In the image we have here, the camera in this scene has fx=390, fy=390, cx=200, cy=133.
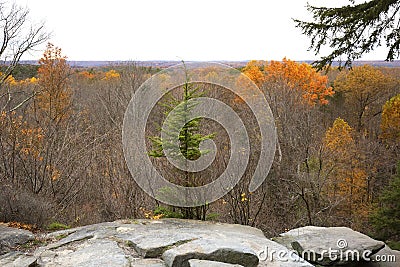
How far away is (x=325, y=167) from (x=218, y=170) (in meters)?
8.89

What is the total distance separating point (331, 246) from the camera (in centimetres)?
613

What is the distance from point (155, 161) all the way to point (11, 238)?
10.1 ft

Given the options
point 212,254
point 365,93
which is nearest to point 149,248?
point 212,254

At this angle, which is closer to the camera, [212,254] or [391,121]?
[212,254]

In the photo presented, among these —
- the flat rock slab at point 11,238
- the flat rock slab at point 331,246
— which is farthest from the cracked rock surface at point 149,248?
the flat rock slab at point 331,246

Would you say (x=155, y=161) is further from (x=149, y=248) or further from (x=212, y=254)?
(x=212, y=254)

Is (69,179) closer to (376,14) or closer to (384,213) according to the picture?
(376,14)

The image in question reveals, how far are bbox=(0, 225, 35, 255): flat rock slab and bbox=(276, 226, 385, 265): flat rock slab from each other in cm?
387

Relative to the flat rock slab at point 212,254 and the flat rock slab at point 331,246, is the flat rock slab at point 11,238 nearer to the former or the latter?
the flat rock slab at point 212,254

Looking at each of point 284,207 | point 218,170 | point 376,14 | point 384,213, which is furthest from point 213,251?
point 384,213

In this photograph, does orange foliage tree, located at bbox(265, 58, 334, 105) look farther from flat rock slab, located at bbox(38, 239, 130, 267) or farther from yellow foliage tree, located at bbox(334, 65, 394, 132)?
flat rock slab, located at bbox(38, 239, 130, 267)

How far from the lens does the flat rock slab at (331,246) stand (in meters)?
5.98

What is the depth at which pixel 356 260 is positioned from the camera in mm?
6188

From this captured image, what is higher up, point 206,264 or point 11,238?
point 206,264
